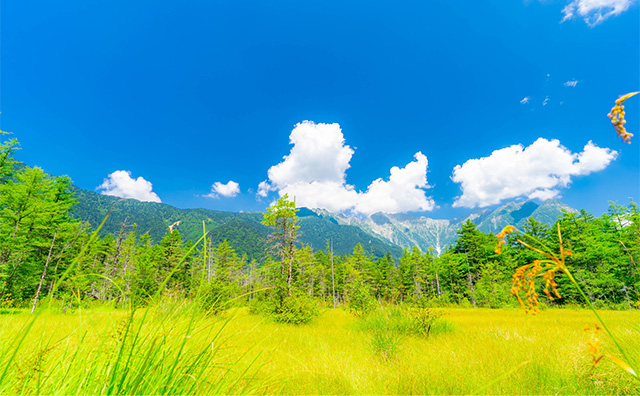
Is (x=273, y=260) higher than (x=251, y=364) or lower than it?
higher

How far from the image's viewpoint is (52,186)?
2105cm

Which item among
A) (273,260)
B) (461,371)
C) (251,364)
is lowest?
(461,371)

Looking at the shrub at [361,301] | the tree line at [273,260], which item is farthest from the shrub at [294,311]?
the shrub at [361,301]

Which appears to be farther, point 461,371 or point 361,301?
point 361,301

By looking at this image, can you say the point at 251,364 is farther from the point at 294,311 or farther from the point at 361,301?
the point at 294,311

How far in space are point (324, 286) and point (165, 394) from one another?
5594cm

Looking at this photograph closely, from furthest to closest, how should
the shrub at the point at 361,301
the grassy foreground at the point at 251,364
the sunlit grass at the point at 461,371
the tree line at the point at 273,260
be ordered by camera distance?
1. the shrub at the point at 361,301
2. the tree line at the point at 273,260
3. the sunlit grass at the point at 461,371
4. the grassy foreground at the point at 251,364

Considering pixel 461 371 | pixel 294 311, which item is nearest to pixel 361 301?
pixel 294 311

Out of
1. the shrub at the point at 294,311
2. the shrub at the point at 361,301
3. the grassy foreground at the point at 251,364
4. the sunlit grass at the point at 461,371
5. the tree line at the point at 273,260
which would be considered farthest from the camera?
the shrub at the point at 294,311

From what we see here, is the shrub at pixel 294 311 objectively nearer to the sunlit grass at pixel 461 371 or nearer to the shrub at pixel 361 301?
the shrub at pixel 361 301

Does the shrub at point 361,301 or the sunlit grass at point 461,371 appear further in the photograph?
the shrub at point 361,301

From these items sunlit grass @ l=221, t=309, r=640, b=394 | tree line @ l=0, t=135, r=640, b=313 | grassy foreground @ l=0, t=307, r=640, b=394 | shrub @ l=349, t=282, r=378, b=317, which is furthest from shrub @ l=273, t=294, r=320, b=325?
sunlit grass @ l=221, t=309, r=640, b=394

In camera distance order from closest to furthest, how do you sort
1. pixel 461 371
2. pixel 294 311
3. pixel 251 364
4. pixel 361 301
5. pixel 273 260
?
pixel 251 364, pixel 461 371, pixel 273 260, pixel 361 301, pixel 294 311

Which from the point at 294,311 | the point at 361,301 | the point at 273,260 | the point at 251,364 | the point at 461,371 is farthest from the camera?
the point at 294,311
